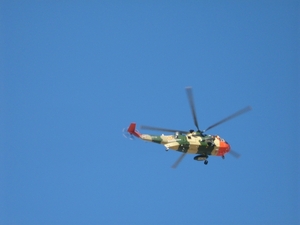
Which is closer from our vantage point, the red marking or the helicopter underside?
the helicopter underside

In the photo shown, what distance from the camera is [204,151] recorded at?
37.9 m

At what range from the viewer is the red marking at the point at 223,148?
3872 cm

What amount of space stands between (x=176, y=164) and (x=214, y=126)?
2947mm

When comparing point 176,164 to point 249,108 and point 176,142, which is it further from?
point 249,108

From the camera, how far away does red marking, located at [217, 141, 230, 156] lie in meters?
38.7

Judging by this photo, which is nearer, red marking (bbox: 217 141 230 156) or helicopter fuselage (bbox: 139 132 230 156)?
helicopter fuselage (bbox: 139 132 230 156)

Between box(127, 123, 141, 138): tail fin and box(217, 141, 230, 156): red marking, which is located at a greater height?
box(127, 123, 141, 138): tail fin

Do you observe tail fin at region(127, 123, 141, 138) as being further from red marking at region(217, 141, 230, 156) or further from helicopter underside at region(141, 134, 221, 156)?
red marking at region(217, 141, 230, 156)

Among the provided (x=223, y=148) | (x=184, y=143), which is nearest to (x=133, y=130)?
(x=184, y=143)

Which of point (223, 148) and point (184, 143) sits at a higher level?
point (223, 148)

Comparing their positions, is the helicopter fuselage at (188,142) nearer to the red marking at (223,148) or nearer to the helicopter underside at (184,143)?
the helicopter underside at (184,143)

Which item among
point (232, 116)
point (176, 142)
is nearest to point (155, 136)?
point (176, 142)

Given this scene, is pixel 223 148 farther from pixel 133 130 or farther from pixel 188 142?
pixel 133 130

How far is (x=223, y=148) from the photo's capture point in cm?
3878
